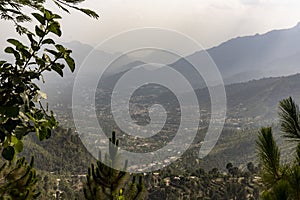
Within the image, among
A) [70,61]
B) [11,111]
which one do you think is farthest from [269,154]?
[11,111]

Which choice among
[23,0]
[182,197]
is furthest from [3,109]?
[182,197]

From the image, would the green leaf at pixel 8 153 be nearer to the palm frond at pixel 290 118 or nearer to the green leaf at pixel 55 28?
the green leaf at pixel 55 28

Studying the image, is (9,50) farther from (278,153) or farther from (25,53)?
(278,153)

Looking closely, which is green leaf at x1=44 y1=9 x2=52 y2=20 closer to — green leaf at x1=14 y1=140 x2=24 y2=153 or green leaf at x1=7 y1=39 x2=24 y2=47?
green leaf at x1=7 y1=39 x2=24 y2=47

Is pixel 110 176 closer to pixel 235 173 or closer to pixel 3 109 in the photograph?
pixel 3 109

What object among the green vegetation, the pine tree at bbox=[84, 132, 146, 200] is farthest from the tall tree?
the pine tree at bbox=[84, 132, 146, 200]
